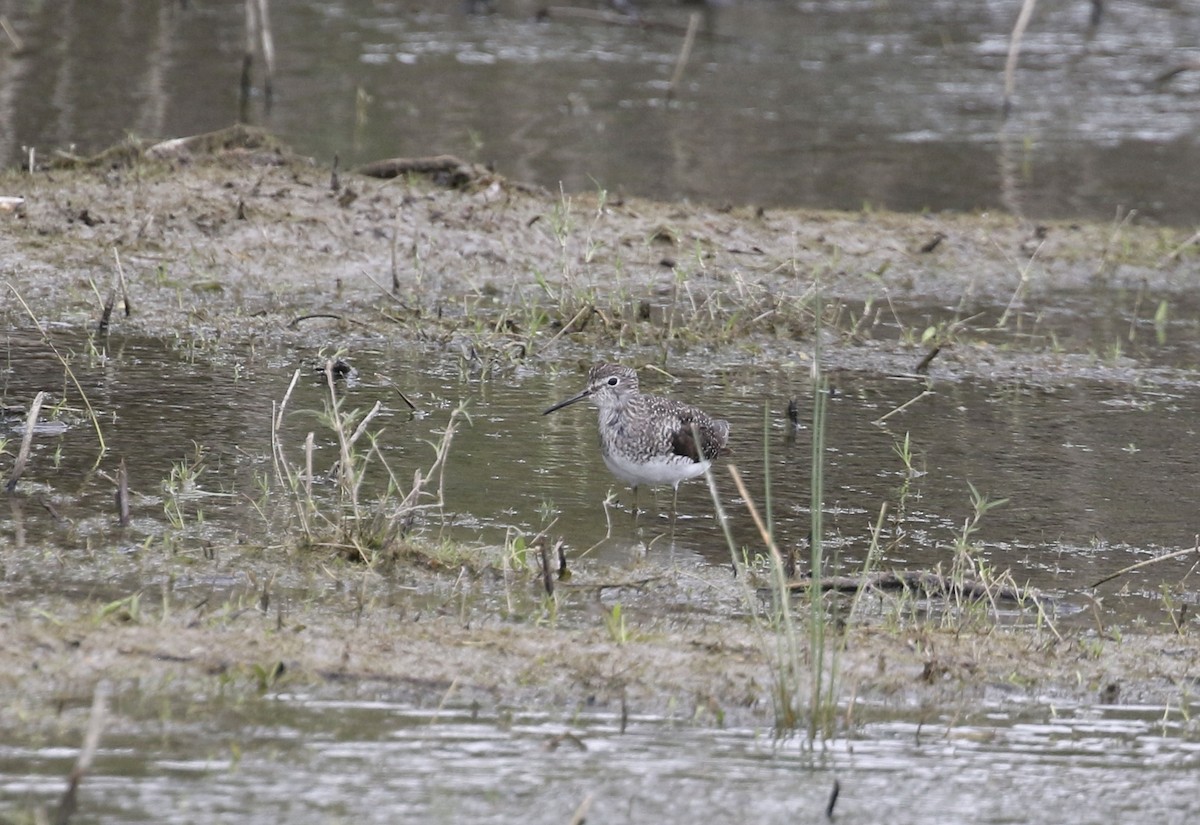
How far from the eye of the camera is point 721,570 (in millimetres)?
6980

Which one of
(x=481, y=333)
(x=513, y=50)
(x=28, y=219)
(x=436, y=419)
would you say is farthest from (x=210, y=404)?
(x=513, y=50)

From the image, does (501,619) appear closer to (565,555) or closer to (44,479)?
(565,555)

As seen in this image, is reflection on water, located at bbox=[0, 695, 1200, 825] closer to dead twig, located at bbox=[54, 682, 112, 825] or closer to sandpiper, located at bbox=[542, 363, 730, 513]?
dead twig, located at bbox=[54, 682, 112, 825]

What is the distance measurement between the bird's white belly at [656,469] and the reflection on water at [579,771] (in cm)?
226

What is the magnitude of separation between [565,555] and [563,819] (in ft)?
7.52

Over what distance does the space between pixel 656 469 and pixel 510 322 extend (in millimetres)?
3006

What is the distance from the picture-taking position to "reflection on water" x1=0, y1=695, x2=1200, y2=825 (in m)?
4.69

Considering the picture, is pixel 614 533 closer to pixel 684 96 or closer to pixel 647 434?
pixel 647 434

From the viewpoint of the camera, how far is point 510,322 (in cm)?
1036

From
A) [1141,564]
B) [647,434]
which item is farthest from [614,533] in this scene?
[1141,564]

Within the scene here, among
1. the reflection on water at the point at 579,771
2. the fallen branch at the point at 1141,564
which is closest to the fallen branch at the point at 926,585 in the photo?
the fallen branch at the point at 1141,564

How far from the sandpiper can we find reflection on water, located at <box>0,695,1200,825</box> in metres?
2.25

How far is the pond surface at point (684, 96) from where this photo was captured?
1542 centimetres

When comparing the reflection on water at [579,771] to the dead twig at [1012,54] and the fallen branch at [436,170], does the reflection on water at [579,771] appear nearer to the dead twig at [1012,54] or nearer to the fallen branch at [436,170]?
the fallen branch at [436,170]
